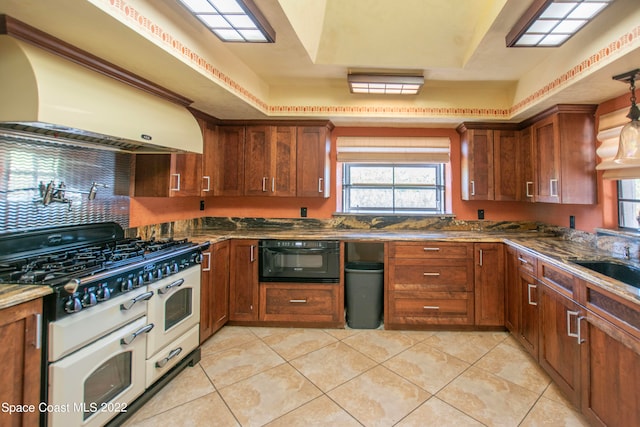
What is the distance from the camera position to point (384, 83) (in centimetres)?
259

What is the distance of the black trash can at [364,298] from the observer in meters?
2.77

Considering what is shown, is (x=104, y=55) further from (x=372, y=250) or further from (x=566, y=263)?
(x=566, y=263)

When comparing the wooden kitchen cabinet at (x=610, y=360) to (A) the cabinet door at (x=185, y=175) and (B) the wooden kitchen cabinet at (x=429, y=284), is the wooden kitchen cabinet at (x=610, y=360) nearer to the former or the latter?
(B) the wooden kitchen cabinet at (x=429, y=284)

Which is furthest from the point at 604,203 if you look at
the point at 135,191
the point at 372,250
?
the point at 135,191

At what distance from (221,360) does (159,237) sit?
133cm

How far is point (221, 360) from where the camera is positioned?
2.23 meters

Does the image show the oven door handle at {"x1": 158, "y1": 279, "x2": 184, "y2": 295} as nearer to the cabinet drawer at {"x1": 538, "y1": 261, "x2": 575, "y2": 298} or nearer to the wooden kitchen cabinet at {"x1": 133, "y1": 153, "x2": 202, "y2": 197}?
the wooden kitchen cabinet at {"x1": 133, "y1": 153, "x2": 202, "y2": 197}

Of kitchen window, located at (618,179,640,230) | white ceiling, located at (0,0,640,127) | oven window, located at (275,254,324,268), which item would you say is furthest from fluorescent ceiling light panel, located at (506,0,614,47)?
oven window, located at (275,254,324,268)

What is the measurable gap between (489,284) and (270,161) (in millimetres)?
2676

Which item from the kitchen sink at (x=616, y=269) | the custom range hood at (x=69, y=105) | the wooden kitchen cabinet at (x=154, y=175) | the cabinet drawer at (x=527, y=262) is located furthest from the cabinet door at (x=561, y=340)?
the wooden kitchen cabinet at (x=154, y=175)

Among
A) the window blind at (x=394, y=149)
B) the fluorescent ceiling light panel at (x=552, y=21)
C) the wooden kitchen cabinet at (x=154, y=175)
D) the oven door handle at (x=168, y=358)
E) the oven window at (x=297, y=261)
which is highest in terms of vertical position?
the fluorescent ceiling light panel at (x=552, y=21)

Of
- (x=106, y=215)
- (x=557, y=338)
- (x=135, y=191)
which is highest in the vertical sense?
(x=135, y=191)

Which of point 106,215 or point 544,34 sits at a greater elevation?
point 544,34

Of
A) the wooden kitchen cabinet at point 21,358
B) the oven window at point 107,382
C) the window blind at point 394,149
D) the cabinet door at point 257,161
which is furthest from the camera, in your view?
the window blind at point 394,149
